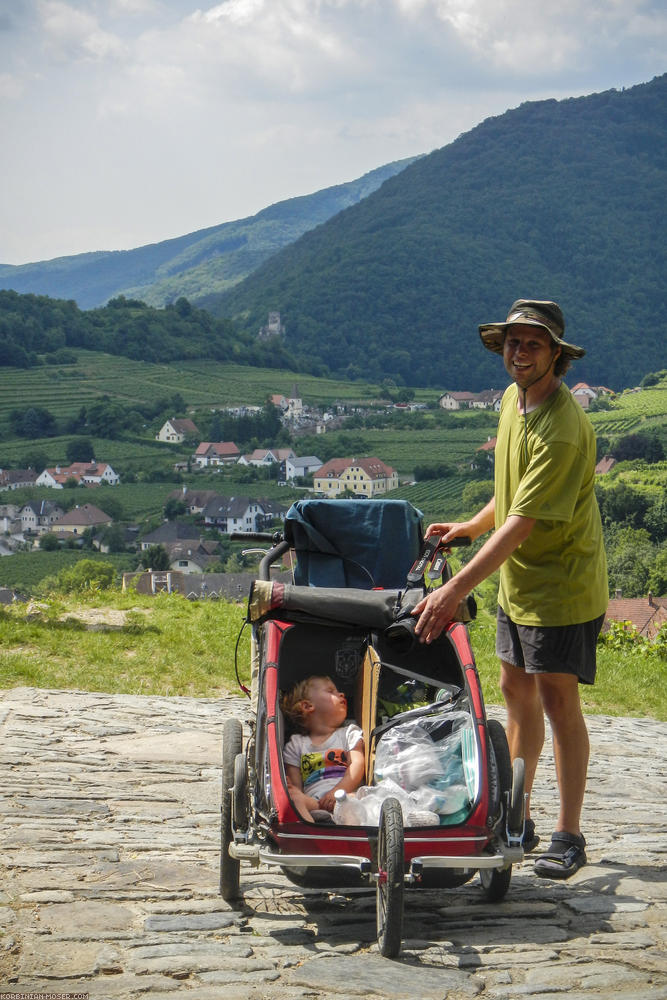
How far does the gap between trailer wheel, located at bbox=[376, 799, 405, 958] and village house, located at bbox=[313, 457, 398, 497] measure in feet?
173

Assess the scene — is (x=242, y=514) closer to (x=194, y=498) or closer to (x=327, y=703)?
(x=194, y=498)

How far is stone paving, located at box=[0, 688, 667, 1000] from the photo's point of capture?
2.92 m

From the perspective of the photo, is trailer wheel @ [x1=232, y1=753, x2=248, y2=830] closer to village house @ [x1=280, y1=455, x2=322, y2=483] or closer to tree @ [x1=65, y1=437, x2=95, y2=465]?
village house @ [x1=280, y1=455, x2=322, y2=483]

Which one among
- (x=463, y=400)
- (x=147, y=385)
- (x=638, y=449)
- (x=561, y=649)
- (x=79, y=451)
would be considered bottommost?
(x=79, y=451)

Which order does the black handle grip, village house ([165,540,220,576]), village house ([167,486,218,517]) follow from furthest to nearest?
village house ([167,486,218,517]) < village house ([165,540,220,576]) < the black handle grip

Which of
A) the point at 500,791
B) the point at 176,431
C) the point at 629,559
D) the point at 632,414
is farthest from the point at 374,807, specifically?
the point at 176,431

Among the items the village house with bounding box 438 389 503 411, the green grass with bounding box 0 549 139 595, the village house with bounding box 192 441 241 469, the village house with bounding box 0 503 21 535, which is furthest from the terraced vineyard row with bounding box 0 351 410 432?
the green grass with bounding box 0 549 139 595

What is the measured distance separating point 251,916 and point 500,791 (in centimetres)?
89

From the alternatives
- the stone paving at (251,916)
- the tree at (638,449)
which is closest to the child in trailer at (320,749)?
the stone paving at (251,916)

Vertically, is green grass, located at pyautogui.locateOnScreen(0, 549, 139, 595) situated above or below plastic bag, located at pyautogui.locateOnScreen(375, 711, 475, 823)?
below

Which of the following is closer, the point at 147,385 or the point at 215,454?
the point at 215,454

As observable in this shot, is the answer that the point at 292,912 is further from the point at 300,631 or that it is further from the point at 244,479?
the point at 244,479

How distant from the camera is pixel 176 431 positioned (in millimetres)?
88750

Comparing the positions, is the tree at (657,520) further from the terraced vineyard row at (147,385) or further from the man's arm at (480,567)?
the terraced vineyard row at (147,385)
